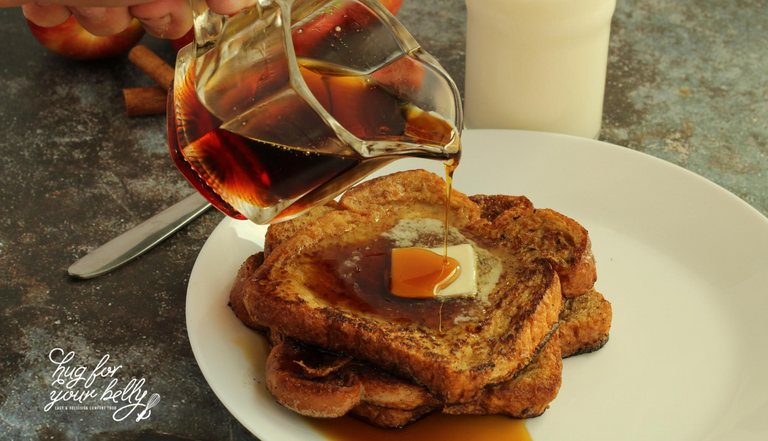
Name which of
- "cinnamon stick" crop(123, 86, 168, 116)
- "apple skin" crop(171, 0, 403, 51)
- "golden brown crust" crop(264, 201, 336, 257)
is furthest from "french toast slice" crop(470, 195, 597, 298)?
"cinnamon stick" crop(123, 86, 168, 116)

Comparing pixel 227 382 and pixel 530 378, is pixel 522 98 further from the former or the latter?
pixel 227 382

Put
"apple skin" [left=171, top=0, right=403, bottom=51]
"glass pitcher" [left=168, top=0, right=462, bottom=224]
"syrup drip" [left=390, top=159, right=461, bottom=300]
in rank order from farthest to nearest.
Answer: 1. "apple skin" [left=171, top=0, right=403, bottom=51]
2. "syrup drip" [left=390, top=159, right=461, bottom=300]
3. "glass pitcher" [left=168, top=0, right=462, bottom=224]

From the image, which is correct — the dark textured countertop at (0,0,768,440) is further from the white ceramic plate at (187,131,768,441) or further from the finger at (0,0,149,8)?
the finger at (0,0,149,8)

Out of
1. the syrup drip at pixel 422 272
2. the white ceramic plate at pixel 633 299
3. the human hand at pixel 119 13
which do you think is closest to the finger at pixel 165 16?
the human hand at pixel 119 13

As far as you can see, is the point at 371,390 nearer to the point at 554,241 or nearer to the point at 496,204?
the point at 554,241

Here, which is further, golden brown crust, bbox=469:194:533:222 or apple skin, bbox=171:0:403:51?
apple skin, bbox=171:0:403:51

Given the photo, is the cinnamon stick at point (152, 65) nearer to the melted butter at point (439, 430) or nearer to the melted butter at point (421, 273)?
the melted butter at point (421, 273)
